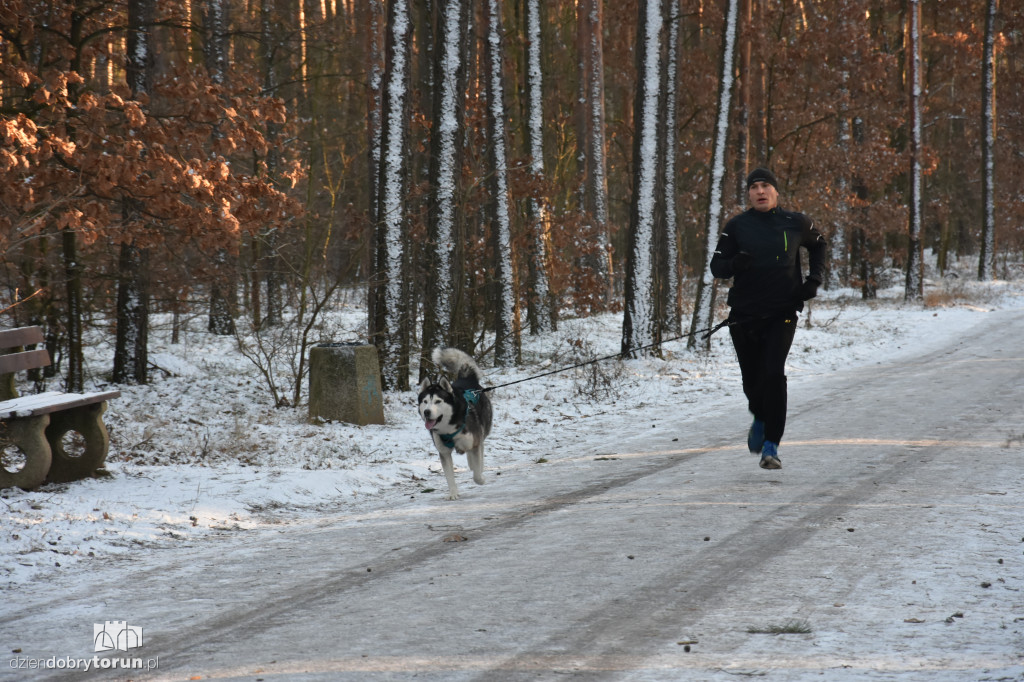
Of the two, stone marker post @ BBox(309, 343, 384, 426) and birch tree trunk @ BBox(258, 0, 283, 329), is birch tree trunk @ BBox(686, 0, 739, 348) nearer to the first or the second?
stone marker post @ BBox(309, 343, 384, 426)

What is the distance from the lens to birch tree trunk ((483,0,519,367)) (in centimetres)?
1560

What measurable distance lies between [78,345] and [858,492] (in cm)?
1089

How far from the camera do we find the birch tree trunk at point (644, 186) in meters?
15.8

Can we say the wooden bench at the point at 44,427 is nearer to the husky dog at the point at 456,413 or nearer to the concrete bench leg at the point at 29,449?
the concrete bench leg at the point at 29,449

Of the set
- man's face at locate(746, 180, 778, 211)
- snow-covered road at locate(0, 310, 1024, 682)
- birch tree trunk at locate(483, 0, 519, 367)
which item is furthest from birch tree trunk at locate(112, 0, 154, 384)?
man's face at locate(746, 180, 778, 211)

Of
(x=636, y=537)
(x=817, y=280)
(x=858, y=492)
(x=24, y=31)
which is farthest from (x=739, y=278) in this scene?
(x=24, y=31)

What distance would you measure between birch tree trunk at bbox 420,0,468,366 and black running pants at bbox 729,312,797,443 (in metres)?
6.93

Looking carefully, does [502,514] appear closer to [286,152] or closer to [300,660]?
[300,660]

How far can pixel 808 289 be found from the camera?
7031mm

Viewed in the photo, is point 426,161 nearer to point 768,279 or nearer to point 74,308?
point 74,308

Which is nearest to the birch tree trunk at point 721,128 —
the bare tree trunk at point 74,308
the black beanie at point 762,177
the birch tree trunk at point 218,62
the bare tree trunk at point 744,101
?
the bare tree trunk at point 744,101

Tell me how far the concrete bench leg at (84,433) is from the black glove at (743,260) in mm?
5789

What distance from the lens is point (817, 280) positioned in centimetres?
691

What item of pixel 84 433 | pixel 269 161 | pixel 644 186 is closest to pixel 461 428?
pixel 84 433
